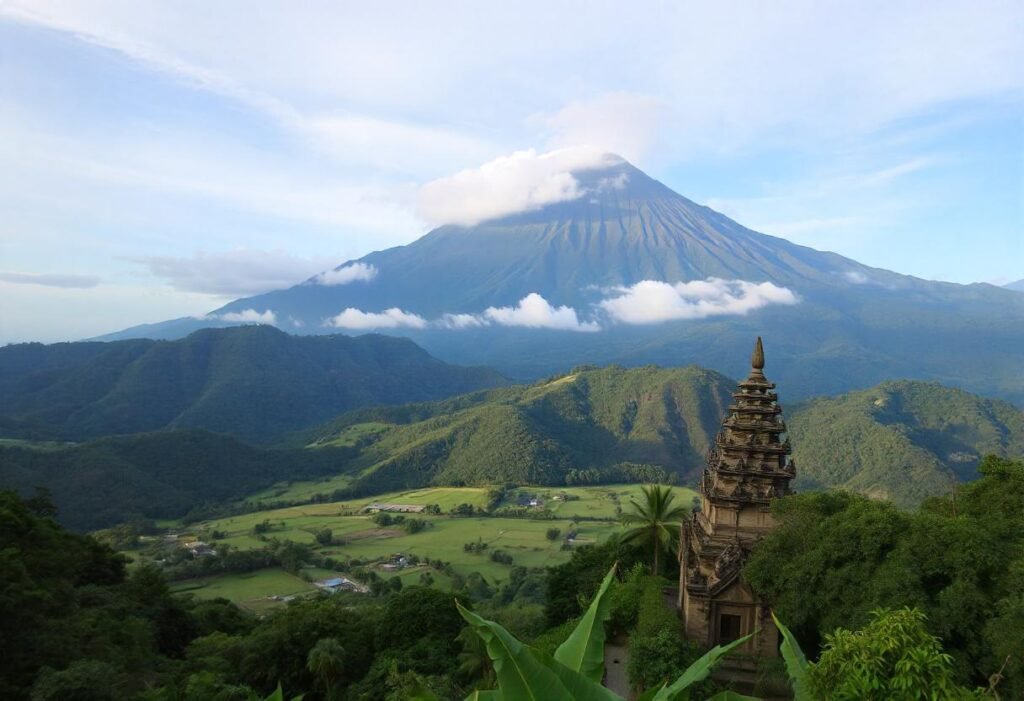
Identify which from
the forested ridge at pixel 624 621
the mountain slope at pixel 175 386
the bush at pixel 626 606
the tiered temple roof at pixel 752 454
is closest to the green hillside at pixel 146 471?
the mountain slope at pixel 175 386

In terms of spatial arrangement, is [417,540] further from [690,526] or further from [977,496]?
[977,496]

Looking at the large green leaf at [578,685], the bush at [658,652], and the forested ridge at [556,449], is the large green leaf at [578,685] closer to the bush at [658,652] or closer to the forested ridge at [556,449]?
the bush at [658,652]

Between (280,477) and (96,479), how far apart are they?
27.4m

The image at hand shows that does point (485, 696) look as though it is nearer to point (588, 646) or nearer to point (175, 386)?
point (588, 646)

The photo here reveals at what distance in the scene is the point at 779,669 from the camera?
1777cm

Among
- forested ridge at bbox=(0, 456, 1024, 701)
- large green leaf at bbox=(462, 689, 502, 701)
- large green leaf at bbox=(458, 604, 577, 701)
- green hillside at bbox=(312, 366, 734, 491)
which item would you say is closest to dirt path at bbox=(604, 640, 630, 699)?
forested ridge at bbox=(0, 456, 1024, 701)

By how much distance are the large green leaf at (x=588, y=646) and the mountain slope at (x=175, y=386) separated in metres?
142

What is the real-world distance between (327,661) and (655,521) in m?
13.4

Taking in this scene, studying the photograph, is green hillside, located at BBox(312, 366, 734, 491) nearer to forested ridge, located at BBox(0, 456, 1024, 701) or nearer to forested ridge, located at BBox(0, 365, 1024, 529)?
forested ridge, located at BBox(0, 365, 1024, 529)

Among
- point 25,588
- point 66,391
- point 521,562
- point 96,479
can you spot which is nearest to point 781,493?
point 25,588

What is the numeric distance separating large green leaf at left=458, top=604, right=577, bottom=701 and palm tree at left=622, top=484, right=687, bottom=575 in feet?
74.3

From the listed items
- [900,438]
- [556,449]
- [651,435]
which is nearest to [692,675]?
[556,449]

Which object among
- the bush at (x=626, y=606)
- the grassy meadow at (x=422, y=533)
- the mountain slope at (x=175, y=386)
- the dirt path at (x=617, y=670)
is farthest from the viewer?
the mountain slope at (x=175, y=386)

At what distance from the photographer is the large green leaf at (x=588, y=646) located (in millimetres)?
4395
